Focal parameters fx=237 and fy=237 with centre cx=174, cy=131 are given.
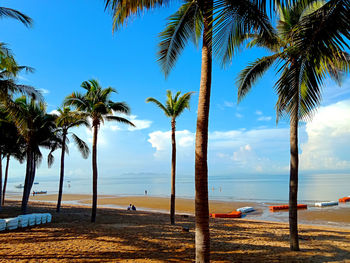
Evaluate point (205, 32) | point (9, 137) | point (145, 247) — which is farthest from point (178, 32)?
point (9, 137)

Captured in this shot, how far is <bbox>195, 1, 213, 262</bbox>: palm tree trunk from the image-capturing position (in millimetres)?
5141

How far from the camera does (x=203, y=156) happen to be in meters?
5.42

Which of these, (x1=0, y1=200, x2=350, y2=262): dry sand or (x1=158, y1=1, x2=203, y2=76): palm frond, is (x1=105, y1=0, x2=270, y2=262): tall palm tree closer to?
(x1=158, y1=1, x2=203, y2=76): palm frond

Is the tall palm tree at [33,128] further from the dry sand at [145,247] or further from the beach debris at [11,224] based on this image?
the dry sand at [145,247]

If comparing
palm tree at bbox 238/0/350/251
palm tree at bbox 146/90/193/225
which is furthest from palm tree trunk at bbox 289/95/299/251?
palm tree at bbox 146/90/193/225

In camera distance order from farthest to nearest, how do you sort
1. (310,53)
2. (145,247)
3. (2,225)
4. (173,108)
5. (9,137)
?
(9,137)
(173,108)
(2,225)
(145,247)
(310,53)

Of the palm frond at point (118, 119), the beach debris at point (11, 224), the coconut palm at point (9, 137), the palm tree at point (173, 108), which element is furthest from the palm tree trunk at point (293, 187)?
the coconut palm at point (9, 137)

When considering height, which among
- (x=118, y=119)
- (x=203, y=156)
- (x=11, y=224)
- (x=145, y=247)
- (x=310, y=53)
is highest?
(x=118, y=119)

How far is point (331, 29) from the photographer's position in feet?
13.8

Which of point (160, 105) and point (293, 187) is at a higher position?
point (160, 105)

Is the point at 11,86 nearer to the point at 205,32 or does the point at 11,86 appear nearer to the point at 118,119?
the point at 118,119

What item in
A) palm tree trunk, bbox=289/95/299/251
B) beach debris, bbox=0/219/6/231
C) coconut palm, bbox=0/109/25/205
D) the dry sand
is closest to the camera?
the dry sand

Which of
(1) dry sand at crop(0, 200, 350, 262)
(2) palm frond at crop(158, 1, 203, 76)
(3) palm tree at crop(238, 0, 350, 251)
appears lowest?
(1) dry sand at crop(0, 200, 350, 262)

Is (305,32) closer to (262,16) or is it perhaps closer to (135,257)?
(262,16)
